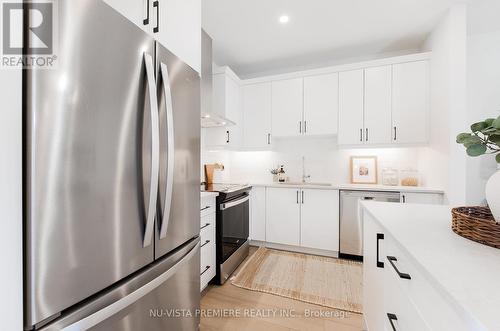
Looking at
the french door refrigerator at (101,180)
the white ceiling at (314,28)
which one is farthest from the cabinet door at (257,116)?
the french door refrigerator at (101,180)

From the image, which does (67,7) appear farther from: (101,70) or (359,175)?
(359,175)

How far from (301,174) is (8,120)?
3.26 metres

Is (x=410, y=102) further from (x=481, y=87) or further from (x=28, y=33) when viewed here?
(x=28, y=33)

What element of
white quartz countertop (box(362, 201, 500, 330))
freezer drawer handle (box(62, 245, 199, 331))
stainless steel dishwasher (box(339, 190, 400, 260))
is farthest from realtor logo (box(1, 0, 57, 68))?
stainless steel dishwasher (box(339, 190, 400, 260))

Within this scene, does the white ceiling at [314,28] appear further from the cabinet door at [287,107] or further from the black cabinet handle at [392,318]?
the black cabinet handle at [392,318]

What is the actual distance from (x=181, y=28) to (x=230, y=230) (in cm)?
187

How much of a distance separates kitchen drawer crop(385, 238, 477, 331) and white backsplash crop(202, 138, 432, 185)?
2.49 metres

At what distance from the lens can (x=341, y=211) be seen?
274cm

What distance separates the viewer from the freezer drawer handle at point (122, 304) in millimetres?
632

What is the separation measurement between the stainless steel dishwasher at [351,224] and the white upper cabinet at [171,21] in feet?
Answer: 7.54

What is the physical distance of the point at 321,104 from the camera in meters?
3.06

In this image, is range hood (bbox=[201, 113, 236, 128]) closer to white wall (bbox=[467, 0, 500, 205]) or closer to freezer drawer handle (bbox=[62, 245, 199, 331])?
freezer drawer handle (bbox=[62, 245, 199, 331])

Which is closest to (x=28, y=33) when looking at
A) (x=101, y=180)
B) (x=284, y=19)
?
(x=101, y=180)

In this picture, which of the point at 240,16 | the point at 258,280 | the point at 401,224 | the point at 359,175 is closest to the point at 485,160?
the point at 359,175
